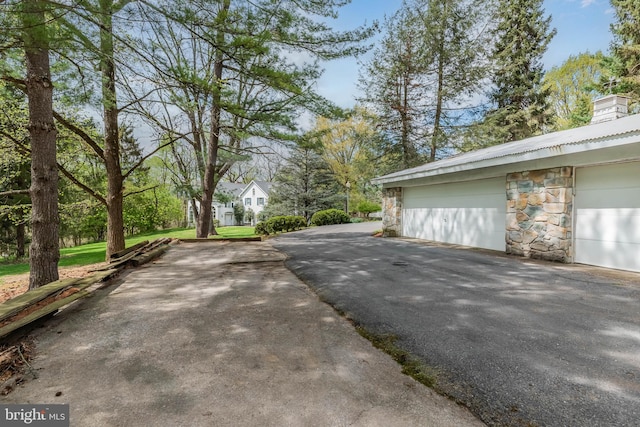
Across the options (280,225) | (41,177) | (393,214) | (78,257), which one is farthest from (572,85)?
(78,257)

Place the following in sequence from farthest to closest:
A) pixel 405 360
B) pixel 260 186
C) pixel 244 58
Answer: pixel 260 186 < pixel 244 58 < pixel 405 360

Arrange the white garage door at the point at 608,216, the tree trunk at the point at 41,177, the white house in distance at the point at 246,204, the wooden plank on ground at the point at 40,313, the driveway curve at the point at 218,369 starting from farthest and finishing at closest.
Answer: the white house in distance at the point at 246,204
the white garage door at the point at 608,216
the tree trunk at the point at 41,177
the wooden plank on ground at the point at 40,313
the driveway curve at the point at 218,369

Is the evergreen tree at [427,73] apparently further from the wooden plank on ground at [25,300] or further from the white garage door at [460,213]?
the wooden plank on ground at [25,300]

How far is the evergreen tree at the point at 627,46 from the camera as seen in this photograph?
478 inches

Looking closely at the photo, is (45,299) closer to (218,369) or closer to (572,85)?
(218,369)

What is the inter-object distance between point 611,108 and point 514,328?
8.29 metres

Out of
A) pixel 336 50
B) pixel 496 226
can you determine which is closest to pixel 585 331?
pixel 496 226

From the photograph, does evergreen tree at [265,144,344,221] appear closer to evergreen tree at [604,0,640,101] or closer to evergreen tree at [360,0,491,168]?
evergreen tree at [360,0,491,168]

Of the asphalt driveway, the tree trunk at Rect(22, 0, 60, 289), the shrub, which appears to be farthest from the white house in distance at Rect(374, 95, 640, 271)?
the shrub

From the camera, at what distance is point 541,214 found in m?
6.18

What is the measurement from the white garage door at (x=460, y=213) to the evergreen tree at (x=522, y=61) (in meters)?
9.27

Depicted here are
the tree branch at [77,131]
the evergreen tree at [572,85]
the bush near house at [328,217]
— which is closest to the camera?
the tree branch at [77,131]

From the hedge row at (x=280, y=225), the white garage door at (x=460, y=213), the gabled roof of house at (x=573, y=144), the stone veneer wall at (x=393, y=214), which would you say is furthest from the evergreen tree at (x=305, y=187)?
the gabled roof of house at (x=573, y=144)

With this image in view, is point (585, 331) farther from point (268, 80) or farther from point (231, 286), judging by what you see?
point (268, 80)
